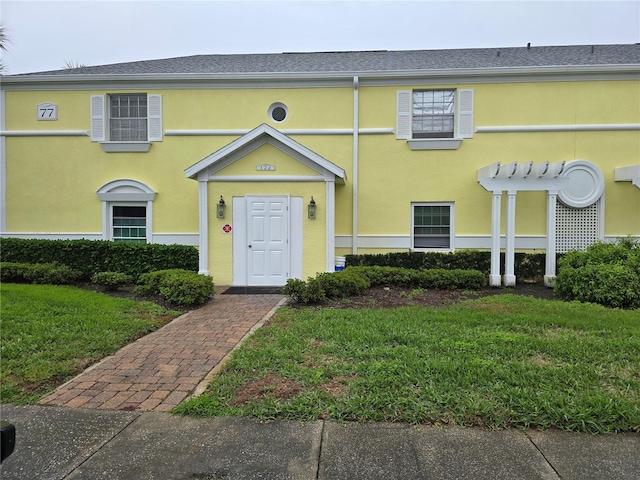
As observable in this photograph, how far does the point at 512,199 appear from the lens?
10.8 meters

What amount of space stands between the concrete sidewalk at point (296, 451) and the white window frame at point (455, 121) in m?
9.85

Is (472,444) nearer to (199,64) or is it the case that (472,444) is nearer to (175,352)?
(175,352)

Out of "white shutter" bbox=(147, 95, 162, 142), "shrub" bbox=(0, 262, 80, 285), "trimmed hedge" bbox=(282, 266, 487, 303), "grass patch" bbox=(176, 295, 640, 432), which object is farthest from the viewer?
"white shutter" bbox=(147, 95, 162, 142)

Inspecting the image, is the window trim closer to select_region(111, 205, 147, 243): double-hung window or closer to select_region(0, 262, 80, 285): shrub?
select_region(111, 205, 147, 243): double-hung window

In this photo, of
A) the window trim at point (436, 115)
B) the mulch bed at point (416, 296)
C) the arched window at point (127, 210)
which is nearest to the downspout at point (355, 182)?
the window trim at point (436, 115)

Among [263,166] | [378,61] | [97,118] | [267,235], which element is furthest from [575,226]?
[97,118]

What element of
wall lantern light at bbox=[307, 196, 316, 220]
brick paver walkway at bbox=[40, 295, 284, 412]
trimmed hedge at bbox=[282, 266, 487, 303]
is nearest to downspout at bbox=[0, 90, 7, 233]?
brick paver walkway at bbox=[40, 295, 284, 412]

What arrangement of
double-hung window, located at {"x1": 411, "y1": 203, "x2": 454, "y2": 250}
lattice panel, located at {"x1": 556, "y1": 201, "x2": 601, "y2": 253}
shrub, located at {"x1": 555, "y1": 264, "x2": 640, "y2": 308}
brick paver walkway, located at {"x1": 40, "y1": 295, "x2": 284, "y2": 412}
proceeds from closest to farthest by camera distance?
brick paver walkway, located at {"x1": 40, "y1": 295, "x2": 284, "y2": 412}, shrub, located at {"x1": 555, "y1": 264, "x2": 640, "y2": 308}, lattice panel, located at {"x1": 556, "y1": 201, "x2": 601, "y2": 253}, double-hung window, located at {"x1": 411, "y1": 203, "x2": 454, "y2": 250}

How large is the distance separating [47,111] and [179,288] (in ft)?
28.5

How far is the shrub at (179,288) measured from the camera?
827 cm

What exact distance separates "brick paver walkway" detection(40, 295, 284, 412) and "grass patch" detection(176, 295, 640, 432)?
0.34 meters

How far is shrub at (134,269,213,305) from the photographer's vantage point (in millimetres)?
8273

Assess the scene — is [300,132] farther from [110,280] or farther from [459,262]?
[110,280]

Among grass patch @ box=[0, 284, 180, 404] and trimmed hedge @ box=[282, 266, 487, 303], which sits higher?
trimmed hedge @ box=[282, 266, 487, 303]
